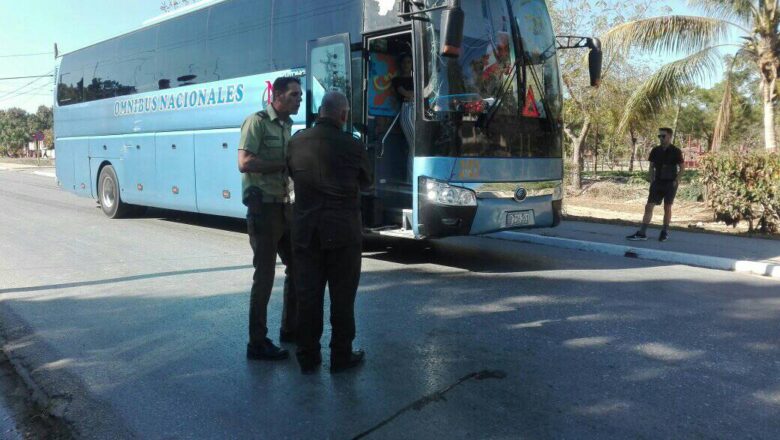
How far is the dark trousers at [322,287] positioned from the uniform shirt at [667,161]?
7.31m

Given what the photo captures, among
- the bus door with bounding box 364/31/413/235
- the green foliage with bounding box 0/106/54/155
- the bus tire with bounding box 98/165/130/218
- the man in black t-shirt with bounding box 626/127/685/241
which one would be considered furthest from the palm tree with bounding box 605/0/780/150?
the green foliage with bounding box 0/106/54/155

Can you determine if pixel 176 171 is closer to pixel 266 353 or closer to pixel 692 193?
pixel 266 353

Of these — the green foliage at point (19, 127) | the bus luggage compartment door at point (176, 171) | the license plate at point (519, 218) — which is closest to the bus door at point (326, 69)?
the license plate at point (519, 218)

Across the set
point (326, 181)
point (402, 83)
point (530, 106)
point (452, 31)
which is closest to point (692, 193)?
point (530, 106)

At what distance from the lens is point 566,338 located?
505 cm

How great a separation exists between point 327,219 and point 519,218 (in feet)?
A: 13.6

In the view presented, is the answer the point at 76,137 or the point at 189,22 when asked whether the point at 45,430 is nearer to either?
the point at 189,22

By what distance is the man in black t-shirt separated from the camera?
32.1 feet

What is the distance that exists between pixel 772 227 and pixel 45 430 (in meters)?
11.5

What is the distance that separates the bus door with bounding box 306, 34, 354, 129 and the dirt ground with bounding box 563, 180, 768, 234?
671 centimetres

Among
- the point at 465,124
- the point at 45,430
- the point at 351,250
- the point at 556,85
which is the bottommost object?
the point at 45,430

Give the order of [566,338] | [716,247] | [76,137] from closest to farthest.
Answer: [566,338] < [716,247] < [76,137]

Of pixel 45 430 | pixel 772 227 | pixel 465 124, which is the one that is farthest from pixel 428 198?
pixel 772 227

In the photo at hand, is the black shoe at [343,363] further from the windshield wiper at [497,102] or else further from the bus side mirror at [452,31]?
the windshield wiper at [497,102]
